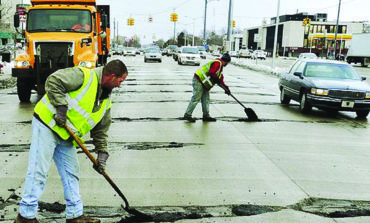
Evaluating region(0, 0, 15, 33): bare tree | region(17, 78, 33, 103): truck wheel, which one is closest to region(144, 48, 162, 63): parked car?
region(0, 0, 15, 33): bare tree

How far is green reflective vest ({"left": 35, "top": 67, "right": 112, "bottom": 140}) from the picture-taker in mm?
3611

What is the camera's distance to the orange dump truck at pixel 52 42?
481 inches

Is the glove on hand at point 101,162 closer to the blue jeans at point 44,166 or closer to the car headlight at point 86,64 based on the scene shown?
the blue jeans at point 44,166

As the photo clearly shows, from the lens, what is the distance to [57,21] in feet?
43.8

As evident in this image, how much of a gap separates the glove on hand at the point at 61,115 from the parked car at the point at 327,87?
894 centimetres

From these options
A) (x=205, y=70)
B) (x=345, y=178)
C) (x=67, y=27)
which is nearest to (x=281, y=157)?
(x=345, y=178)

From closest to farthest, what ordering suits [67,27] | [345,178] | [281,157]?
[345,178]
[281,157]
[67,27]

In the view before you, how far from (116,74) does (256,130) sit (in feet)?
19.9

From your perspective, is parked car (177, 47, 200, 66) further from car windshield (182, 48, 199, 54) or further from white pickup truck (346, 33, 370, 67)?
white pickup truck (346, 33, 370, 67)

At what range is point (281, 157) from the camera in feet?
23.0

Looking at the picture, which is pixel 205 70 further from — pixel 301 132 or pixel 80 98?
pixel 80 98

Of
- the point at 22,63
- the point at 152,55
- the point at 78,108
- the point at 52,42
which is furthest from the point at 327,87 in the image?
the point at 152,55

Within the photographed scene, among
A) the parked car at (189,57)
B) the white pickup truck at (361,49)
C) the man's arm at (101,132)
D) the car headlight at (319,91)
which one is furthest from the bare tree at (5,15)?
the white pickup truck at (361,49)

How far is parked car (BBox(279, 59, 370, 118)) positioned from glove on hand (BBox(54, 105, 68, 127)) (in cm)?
894
